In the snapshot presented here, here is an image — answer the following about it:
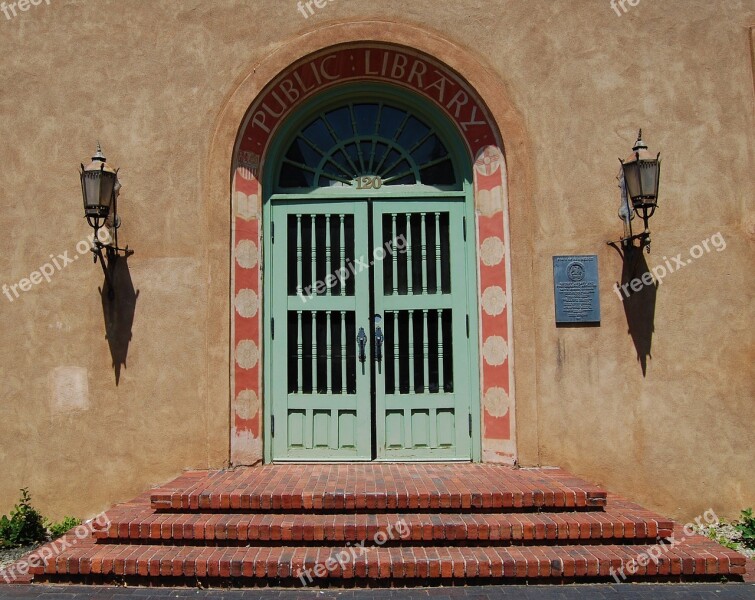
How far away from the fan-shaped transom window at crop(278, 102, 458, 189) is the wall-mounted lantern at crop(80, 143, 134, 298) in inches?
63.2

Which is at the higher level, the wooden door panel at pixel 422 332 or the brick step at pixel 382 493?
the wooden door panel at pixel 422 332

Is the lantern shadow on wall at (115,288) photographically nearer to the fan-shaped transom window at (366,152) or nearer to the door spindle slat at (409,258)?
the fan-shaped transom window at (366,152)

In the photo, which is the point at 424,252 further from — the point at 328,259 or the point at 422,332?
the point at 328,259

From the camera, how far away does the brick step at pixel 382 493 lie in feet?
16.3

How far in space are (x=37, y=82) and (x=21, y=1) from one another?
2.77ft

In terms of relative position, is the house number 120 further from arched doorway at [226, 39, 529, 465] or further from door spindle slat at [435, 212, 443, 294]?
door spindle slat at [435, 212, 443, 294]

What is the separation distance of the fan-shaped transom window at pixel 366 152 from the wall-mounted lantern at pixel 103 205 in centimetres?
161

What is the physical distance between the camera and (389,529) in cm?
470

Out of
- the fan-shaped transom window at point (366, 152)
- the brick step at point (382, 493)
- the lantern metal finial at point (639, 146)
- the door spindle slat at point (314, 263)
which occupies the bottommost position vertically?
the brick step at point (382, 493)

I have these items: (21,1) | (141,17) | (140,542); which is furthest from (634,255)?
(21,1)

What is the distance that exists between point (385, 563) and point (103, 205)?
383cm

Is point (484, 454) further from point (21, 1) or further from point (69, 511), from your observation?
point (21, 1)

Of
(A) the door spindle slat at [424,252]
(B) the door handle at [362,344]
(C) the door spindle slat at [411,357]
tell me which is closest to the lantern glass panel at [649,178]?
(A) the door spindle slat at [424,252]

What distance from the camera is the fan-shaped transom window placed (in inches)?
257
